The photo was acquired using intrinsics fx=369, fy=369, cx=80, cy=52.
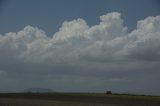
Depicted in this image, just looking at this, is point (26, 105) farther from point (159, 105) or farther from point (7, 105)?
point (159, 105)

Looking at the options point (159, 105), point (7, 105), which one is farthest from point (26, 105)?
point (159, 105)

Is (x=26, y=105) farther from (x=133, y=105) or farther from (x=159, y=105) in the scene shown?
(x=159, y=105)

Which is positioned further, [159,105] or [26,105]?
[159,105]

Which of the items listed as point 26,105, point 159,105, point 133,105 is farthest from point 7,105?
point 159,105

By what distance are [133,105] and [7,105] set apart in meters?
25.3

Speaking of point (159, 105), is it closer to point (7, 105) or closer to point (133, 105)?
point (133, 105)

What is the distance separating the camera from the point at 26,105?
217ft

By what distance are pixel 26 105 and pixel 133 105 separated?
21498mm

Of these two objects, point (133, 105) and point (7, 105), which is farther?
point (133, 105)

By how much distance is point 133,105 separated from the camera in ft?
241

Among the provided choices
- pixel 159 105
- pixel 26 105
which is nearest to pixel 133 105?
pixel 159 105

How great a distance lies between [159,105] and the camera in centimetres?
7588

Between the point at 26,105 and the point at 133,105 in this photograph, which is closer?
the point at 26,105
